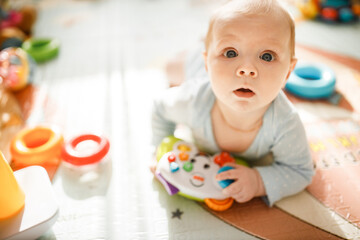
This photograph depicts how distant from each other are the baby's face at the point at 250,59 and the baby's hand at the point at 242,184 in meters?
0.14

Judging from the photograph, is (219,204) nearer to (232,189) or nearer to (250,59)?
(232,189)

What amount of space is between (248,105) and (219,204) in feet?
0.68

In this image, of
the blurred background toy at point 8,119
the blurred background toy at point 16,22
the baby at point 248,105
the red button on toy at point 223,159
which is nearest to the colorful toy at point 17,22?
the blurred background toy at point 16,22

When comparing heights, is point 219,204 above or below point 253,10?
below

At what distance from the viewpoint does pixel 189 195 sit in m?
0.64

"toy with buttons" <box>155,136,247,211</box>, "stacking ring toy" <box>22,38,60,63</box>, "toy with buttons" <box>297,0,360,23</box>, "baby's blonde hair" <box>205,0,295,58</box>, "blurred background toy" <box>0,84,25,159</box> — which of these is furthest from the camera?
"toy with buttons" <box>297,0,360,23</box>

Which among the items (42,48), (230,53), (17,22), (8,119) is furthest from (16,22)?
(230,53)

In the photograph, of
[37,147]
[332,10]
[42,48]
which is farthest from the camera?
[332,10]

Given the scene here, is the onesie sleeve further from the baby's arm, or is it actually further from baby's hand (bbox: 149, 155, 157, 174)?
baby's hand (bbox: 149, 155, 157, 174)

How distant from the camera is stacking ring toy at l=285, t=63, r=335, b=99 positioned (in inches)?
35.3

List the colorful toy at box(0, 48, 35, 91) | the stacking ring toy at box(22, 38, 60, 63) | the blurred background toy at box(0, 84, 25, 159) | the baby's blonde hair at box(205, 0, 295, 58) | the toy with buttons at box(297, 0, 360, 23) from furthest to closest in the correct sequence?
the toy with buttons at box(297, 0, 360, 23), the stacking ring toy at box(22, 38, 60, 63), the colorful toy at box(0, 48, 35, 91), the blurred background toy at box(0, 84, 25, 159), the baby's blonde hair at box(205, 0, 295, 58)

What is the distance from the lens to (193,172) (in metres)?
0.66

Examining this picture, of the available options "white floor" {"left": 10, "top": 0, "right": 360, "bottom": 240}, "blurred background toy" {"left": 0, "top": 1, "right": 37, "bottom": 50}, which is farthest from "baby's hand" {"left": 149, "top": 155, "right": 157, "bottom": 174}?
"blurred background toy" {"left": 0, "top": 1, "right": 37, "bottom": 50}

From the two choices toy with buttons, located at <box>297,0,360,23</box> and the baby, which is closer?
the baby
